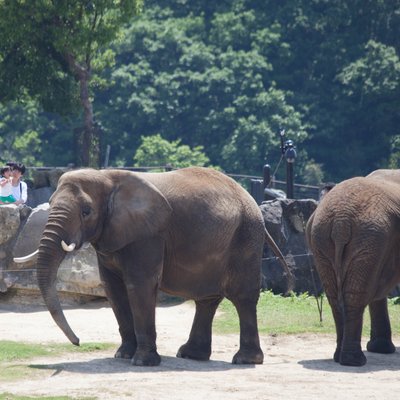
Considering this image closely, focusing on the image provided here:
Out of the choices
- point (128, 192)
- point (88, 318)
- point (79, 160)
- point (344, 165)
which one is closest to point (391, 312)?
point (88, 318)

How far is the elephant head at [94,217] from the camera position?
15.8 meters

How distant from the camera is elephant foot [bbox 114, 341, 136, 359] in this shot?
1678cm

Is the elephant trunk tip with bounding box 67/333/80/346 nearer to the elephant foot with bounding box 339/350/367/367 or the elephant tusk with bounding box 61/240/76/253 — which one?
the elephant tusk with bounding box 61/240/76/253

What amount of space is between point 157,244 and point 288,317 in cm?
434

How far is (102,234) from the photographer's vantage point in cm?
1634

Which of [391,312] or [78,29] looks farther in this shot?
[78,29]

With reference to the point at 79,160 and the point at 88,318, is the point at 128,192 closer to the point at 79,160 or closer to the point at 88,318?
the point at 88,318

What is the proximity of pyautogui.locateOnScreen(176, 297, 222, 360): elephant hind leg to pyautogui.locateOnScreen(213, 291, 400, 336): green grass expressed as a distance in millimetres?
1723

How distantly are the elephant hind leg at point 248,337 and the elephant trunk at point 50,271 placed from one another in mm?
2147

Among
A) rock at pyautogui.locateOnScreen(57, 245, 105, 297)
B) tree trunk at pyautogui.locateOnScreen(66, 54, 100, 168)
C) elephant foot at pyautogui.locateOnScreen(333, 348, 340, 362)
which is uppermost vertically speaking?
tree trunk at pyautogui.locateOnScreen(66, 54, 100, 168)

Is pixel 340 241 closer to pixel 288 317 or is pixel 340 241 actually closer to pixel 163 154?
pixel 288 317

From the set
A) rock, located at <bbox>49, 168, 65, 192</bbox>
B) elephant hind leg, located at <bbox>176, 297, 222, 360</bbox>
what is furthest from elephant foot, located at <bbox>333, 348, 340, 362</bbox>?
rock, located at <bbox>49, 168, 65, 192</bbox>

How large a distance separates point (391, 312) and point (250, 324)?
4.51m

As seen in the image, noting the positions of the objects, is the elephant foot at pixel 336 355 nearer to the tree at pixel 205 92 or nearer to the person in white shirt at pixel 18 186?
the person in white shirt at pixel 18 186
